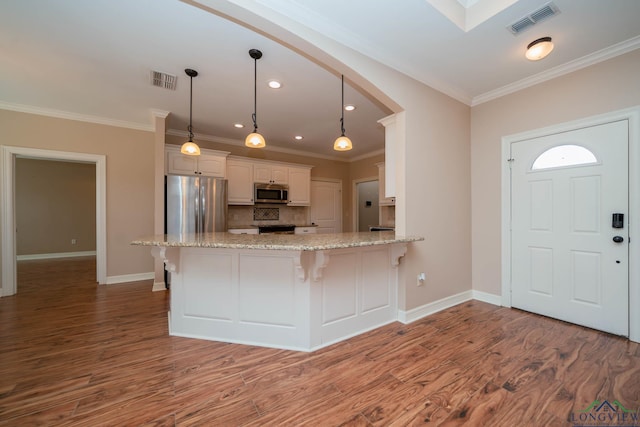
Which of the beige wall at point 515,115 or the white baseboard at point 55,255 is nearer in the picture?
the beige wall at point 515,115

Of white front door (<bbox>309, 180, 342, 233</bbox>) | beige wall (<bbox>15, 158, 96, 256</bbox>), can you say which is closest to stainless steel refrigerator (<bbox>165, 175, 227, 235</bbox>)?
white front door (<bbox>309, 180, 342, 233</bbox>)

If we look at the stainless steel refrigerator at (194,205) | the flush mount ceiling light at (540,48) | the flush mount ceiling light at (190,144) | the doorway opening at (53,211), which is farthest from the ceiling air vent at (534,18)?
the doorway opening at (53,211)

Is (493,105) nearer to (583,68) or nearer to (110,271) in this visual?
(583,68)

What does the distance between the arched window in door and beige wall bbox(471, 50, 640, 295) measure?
0.30 m

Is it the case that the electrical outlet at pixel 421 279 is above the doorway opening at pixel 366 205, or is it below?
below

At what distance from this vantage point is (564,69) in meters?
2.63

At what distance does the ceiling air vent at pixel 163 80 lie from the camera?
2.80 metres

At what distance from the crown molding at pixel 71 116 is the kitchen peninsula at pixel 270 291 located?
3159mm

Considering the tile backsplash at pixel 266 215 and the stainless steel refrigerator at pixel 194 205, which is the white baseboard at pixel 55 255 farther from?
the stainless steel refrigerator at pixel 194 205

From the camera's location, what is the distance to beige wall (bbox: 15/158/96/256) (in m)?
6.34

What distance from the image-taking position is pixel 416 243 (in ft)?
9.21

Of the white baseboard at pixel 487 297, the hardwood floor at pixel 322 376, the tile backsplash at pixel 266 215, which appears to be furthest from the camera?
the tile backsplash at pixel 266 215

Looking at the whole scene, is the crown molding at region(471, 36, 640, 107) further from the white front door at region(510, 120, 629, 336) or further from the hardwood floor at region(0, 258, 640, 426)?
the hardwood floor at region(0, 258, 640, 426)

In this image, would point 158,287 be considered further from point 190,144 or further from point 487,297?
point 487,297
